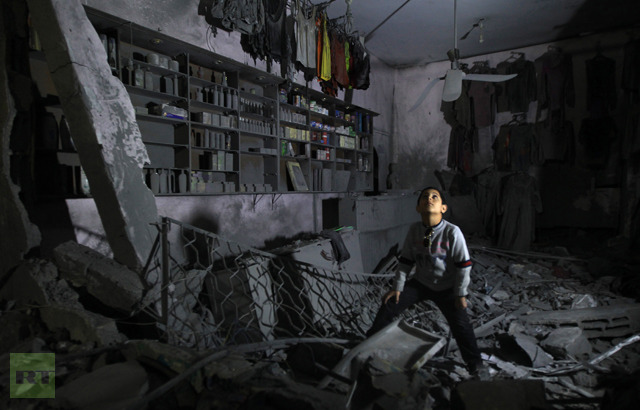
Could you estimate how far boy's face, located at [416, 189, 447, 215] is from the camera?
2.24m

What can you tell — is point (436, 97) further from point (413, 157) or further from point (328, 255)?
point (328, 255)

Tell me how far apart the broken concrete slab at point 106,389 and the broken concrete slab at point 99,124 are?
0.83 m

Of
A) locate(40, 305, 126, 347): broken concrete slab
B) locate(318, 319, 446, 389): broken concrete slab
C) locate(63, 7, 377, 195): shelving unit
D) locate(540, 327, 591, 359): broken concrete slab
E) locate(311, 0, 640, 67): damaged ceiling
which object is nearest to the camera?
locate(318, 319, 446, 389): broken concrete slab

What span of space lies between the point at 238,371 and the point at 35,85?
125 inches

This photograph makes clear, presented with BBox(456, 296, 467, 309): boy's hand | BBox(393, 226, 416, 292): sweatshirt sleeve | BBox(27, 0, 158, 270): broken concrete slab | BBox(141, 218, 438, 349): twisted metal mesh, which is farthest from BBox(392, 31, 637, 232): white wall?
BBox(27, 0, 158, 270): broken concrete slab

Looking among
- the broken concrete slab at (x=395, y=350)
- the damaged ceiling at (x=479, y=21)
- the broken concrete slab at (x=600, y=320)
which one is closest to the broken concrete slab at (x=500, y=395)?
the broken concrete slab at (x=395, y=350)

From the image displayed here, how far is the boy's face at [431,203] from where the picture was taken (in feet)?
7.34

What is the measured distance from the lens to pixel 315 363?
1.73 metres

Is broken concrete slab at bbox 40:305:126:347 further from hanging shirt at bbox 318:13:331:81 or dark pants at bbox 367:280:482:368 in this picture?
hanging shirt at bbox 318:13:331:81

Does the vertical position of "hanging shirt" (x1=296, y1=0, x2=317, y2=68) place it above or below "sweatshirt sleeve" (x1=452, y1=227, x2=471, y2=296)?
above

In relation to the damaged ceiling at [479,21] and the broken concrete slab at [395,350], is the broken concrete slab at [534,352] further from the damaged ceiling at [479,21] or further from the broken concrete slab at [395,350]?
the damaged ceiling at [479,21]

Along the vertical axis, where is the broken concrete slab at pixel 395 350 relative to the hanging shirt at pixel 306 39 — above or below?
below

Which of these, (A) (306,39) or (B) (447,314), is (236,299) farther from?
(A) (306,39)

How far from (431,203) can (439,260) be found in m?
0.38
